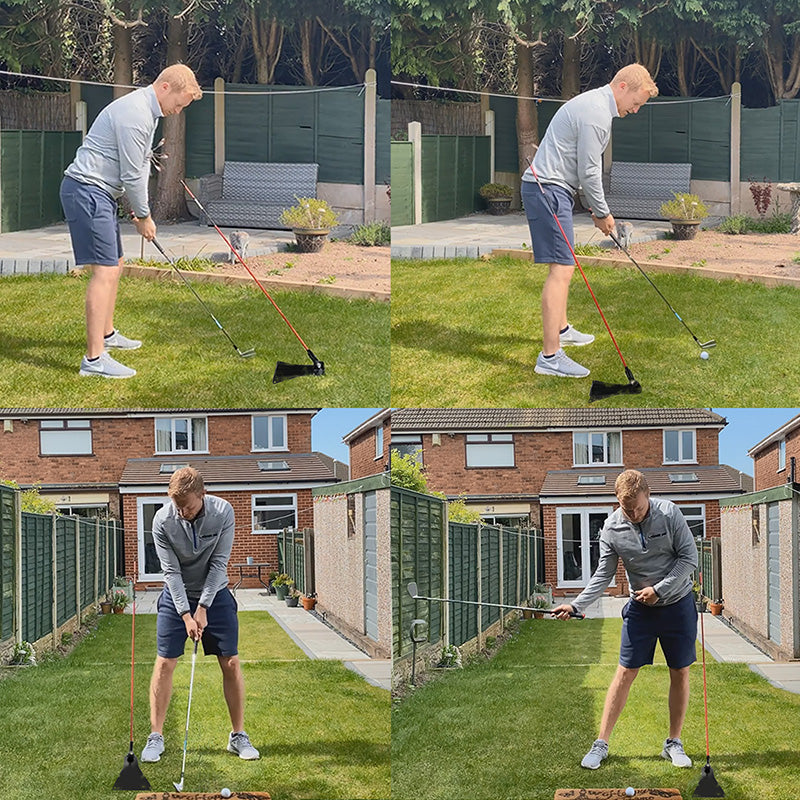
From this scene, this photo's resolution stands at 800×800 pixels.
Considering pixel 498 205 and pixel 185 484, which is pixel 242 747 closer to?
pixel 185 484

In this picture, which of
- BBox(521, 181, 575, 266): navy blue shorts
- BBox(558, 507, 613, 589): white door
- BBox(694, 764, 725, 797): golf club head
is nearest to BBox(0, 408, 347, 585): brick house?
BBox(558, 507, 613, 589): white door

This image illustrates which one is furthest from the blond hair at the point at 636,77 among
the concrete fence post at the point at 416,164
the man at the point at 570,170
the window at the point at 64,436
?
the window at the point at 64,436

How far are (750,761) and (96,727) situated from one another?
2931mm

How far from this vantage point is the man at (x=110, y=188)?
190 inches

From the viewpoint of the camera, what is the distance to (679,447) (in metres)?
4.91

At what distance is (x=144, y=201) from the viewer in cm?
484

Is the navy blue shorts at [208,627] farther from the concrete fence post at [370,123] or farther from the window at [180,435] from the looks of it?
the concrete fence post at [370,123]

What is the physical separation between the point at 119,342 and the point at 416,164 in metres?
1.64

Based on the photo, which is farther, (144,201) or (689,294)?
(689,294)

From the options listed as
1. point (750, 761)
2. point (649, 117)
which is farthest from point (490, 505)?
point (649, 117)

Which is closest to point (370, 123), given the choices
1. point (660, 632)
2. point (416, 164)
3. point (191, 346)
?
point (416, 164)

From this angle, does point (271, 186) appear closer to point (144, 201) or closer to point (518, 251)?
point (144, 201)

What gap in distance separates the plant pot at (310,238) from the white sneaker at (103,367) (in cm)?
105

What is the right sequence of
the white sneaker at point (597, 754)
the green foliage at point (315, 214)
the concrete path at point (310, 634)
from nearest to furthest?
the white sneaker at point (597, 754)
the concrete path at point (310, 634)
the green foliage at point (315, 214)
